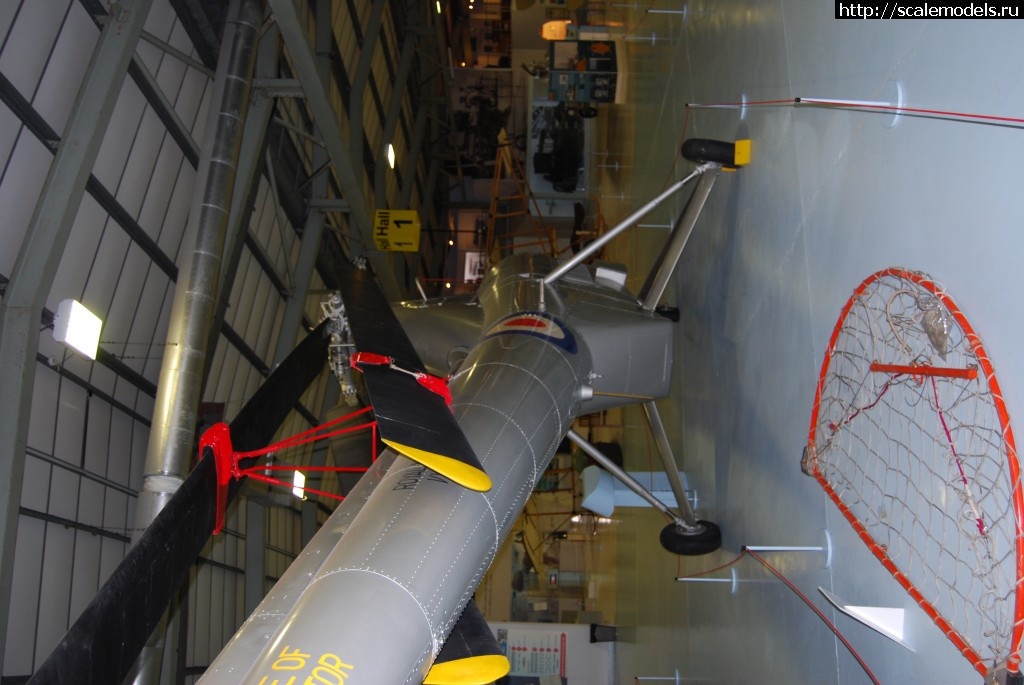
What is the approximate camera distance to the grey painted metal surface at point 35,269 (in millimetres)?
7980

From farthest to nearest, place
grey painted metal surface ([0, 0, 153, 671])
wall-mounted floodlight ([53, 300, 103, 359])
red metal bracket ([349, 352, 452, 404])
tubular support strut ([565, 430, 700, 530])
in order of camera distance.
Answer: wall-mounted floodlight ([53, 300, 103, 359]), tubular support strut ([565, 430, 700, 530]), grey painted metal surface ([0, 0, 153, 671]), red metal bracket ([349, 352, 452, 404])

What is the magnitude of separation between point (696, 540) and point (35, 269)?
719 centimetres

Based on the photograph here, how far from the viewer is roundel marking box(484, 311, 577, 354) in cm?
750

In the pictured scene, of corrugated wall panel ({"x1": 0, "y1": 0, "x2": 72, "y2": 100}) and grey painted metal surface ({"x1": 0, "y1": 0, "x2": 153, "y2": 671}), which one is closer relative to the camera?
grey painted metal surface ({"x1": 0, "y1": 0, "x2": 153, "y2": 671})

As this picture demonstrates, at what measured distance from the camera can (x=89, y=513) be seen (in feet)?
38.9

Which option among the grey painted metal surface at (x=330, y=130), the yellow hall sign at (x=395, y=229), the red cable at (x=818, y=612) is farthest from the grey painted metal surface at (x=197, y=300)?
the yellow hall sign at (x=395, y=229)

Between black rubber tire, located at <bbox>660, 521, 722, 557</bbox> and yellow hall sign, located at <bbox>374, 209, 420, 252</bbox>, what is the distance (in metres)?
14.0

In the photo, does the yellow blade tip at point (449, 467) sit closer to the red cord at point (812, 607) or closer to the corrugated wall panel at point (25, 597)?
the red cord at point (812, 607)

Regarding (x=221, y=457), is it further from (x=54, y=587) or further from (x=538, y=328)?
(x=54, y=587)

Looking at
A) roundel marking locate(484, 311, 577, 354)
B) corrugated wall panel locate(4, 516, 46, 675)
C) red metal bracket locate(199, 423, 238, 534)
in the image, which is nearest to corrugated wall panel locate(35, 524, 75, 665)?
corrugated wall panel locate(4, 516, 46, 675)

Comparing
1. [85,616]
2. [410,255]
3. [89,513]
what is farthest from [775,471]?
[410,255]

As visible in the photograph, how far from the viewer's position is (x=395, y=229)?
21.5 m

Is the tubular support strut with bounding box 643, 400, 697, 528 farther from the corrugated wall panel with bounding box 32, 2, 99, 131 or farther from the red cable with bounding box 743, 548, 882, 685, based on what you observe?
the corrugated wall panel with bounding box 32, 2, 99, 131

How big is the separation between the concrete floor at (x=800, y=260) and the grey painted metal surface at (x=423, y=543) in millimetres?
1777
